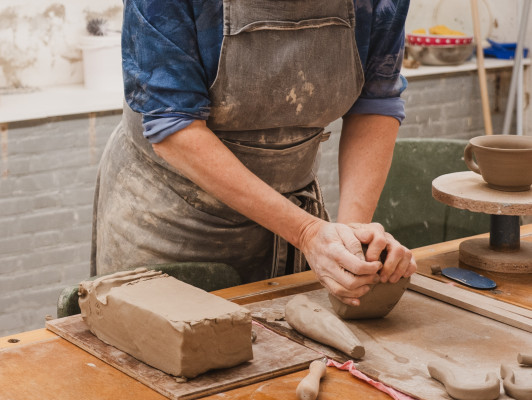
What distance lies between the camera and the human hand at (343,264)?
1.59m

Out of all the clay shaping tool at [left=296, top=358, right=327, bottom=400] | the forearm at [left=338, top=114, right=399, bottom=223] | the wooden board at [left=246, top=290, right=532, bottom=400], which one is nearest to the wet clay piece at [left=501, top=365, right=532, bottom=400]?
the wooden board at [left=246, top=290, right=532, bottom=400]

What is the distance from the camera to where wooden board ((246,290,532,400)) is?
1.41 m

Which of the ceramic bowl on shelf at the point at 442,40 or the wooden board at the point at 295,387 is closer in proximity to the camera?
the wooden board at the point at 295,387

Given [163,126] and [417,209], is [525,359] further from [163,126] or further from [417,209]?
[417,209]

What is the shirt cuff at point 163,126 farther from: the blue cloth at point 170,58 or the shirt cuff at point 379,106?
the shirt cuff at point 379,106

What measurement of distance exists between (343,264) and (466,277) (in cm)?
41

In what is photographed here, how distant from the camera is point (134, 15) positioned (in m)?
1.71

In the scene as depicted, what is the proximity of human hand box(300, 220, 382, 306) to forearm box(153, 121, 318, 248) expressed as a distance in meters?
0.08

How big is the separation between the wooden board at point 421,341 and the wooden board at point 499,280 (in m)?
0.11

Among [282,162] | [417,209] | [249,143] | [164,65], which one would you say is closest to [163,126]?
[164,65]

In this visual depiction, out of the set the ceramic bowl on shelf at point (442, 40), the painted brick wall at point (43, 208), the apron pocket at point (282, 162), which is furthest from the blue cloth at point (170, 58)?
the ceramic bowl on shelf at point (442, 40)

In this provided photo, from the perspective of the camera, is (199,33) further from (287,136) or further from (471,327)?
(471,327)

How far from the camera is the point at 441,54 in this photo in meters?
4.56

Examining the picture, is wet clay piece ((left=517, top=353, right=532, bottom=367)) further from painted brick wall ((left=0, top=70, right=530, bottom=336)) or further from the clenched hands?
painted brick wall ((left=0, top=70, right=530, bottom=336))
